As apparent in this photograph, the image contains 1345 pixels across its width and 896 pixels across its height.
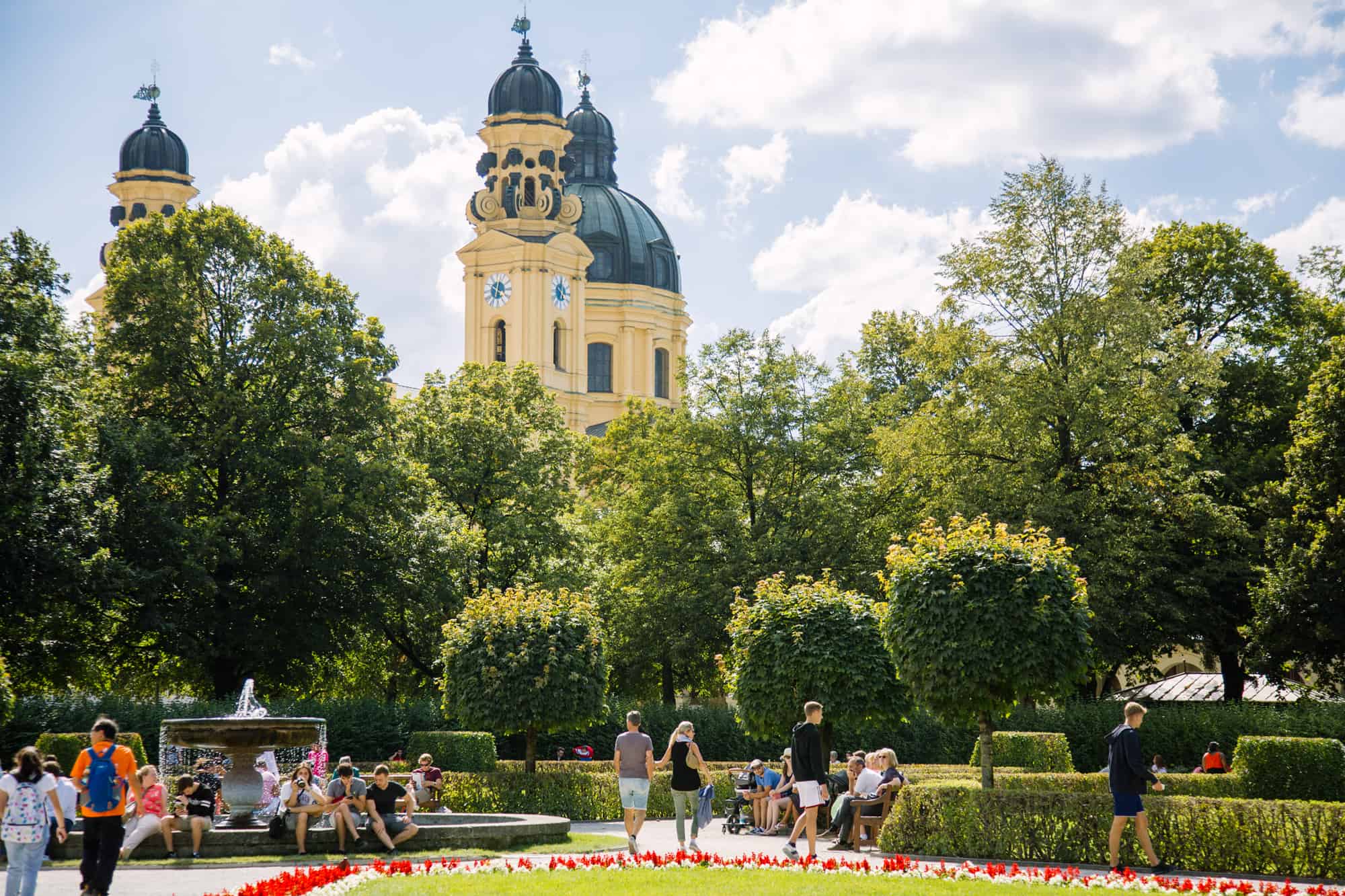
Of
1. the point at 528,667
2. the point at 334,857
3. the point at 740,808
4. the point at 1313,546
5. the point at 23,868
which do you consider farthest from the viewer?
the point at 1313,546

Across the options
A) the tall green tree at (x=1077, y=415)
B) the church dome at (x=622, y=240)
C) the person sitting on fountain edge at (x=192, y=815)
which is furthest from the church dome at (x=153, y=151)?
the person sitting on fountain edge at (x=192, y=815)

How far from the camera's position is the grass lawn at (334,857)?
16859 mm

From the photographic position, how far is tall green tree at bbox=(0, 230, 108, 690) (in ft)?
93.7

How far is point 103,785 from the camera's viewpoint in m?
13.4

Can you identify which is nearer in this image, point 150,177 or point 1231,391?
point 1231,391

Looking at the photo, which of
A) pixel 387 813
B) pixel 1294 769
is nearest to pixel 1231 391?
pixel 1294 769

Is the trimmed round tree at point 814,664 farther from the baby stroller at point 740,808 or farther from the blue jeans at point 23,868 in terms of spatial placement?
the blue jeans at point 23,868

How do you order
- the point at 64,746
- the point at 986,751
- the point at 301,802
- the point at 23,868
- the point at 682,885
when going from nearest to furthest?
the point at 23,868 < the point at 682,885 < the point at 301,802 < the point at 986,751 < the point at 64,746

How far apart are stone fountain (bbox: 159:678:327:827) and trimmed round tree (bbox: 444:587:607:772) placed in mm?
5735

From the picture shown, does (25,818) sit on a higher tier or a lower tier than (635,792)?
higher

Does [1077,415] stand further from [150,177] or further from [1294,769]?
[150,177]

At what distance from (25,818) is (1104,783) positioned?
50.2ft

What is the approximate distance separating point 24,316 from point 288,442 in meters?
6.69

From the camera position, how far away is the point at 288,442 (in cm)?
3522
